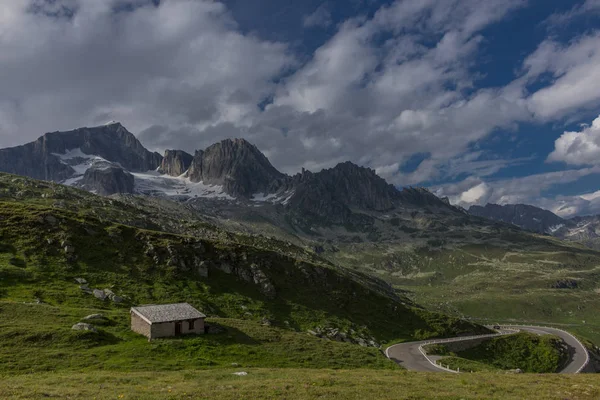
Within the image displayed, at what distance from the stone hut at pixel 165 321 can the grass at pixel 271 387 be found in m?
13.0

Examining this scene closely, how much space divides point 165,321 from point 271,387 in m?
23.9

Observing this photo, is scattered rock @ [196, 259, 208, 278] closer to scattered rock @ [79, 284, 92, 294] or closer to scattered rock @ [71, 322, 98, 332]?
scattered rock @ [79, 284, 92, 294]

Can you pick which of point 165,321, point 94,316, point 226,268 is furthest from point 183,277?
point 165,321

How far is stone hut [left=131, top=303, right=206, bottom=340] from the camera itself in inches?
1865

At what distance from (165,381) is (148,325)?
17.8 m

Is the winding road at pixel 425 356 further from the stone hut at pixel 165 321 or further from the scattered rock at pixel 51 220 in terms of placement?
the scattered rock at pixel 51 220

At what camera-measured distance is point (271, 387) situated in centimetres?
2931

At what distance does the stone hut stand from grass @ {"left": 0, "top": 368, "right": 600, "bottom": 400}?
13.0 meters

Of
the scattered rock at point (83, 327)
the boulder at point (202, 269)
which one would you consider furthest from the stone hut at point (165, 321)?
the boulder at point (202, 269)

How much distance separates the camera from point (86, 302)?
198 ft

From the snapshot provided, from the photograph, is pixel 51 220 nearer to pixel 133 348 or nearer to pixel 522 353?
pixel 133 348

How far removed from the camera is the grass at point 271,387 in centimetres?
2648

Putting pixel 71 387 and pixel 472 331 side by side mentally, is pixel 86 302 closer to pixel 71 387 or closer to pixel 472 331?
pixel 71 387

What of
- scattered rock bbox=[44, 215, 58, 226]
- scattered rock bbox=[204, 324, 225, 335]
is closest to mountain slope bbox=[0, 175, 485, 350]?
scattered rock bbox=[44, 215, 58, 226]
